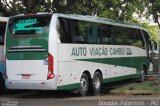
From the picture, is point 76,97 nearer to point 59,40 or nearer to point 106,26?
point 59,40

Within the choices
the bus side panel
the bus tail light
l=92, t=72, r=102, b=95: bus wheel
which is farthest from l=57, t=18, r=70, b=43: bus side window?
l=92, t=72, r=102, b=95: bus wheel

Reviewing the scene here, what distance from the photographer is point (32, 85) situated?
1666 centimetres

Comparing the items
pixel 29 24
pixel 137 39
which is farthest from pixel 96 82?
pixel 137 39

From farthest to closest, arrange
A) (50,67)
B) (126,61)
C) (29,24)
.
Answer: (126,61)
(29,24)
(50,67)

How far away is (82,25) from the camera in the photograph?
60.3 ft

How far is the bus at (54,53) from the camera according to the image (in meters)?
16.5

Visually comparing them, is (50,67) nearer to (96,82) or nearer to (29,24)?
(29,24)

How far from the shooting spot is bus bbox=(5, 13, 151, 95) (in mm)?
16453

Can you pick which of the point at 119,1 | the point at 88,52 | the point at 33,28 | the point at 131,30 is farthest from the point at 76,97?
the point at 119,1

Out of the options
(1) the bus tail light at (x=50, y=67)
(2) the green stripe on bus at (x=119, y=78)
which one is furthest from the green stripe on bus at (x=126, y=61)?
(1) the bus tail light at (x=50, y=67)

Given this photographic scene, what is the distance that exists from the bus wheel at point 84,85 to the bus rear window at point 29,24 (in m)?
2.60

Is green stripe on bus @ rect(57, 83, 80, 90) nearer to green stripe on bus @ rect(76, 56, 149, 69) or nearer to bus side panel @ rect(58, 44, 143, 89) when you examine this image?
bus side panel @ rect(58, 44, 143, 89)

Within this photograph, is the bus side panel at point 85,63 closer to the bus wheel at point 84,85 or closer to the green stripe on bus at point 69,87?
the green stripe on bus at point 69,87

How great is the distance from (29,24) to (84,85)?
3.17 meters
